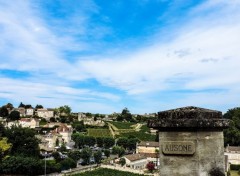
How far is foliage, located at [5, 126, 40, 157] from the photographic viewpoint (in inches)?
2160

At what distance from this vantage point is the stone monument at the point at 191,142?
4188 mm

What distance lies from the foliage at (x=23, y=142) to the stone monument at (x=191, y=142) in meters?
53.2

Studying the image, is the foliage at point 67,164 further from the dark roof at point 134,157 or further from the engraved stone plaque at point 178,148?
the engraved stone plaque at point 178,148

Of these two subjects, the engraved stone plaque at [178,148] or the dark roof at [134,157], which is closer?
the engraved stone plaque at [178,148]

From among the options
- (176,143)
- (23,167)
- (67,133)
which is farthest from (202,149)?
(67,133)

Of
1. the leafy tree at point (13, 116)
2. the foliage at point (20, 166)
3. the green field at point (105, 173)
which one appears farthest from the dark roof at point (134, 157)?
the leafy tree at point (13, 116)

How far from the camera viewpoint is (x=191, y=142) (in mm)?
4207

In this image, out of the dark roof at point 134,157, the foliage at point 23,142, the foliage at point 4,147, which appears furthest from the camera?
the dark roof at point 134,157

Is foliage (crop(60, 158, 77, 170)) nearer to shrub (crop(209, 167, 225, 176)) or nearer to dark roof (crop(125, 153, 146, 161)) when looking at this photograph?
dark roof (crop(125, 153, 146, 161))

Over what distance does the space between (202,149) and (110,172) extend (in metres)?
49.5

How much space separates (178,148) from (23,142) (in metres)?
54.7

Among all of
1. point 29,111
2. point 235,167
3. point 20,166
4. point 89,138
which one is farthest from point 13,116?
point 235,167

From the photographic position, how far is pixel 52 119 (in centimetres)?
12612

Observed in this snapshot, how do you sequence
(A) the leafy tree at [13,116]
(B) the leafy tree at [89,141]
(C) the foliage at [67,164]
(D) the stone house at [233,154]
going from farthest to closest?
(A) the leafy tree at [13,116]
(B) the leafy tree at [89,141]
(D) the stone house at [233,154]
(C) the foliage at [67,164]
